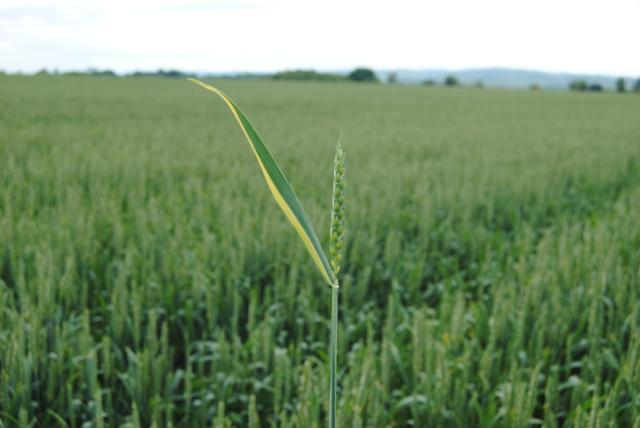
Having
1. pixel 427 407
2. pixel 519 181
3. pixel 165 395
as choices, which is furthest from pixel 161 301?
pixel 519 181

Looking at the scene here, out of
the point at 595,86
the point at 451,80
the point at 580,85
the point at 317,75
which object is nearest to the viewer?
the point at 595,86

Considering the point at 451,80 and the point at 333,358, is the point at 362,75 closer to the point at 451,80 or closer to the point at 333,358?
the point at 451,80

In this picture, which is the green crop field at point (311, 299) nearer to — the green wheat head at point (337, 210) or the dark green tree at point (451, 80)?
the green wheat head at point (337, 210)

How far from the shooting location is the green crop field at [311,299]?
231cm

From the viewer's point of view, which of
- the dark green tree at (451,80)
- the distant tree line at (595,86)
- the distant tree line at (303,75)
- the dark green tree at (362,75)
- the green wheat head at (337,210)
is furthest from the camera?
the dark green tree at (362,75)

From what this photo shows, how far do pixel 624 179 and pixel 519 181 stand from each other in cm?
217

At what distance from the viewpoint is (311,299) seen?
11.1 feet

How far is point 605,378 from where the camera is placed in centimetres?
278

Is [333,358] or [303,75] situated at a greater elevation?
[303,75]

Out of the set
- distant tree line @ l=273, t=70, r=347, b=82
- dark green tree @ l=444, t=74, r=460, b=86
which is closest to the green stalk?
distant tree line @ l=273, t=70, r=347, b=82

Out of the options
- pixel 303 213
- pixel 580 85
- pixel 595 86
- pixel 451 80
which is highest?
pixel 451 80

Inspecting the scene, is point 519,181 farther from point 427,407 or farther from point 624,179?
point 427,407

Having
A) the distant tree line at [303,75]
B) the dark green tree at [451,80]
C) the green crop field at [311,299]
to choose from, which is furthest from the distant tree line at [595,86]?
the green crop field at [311,299]

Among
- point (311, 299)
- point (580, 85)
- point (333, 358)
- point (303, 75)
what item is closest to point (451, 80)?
point (580, 85)
